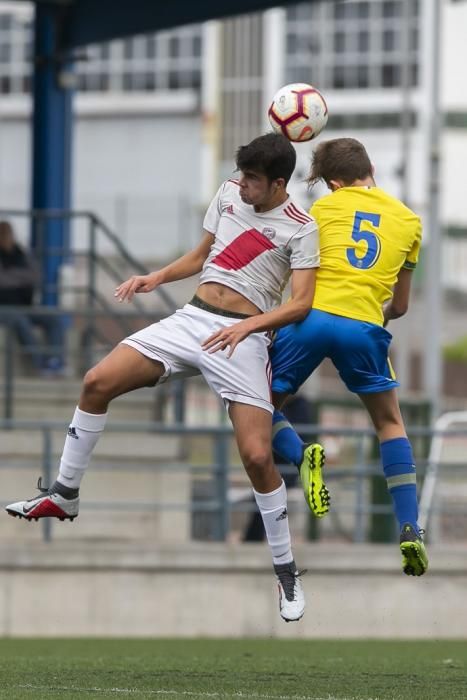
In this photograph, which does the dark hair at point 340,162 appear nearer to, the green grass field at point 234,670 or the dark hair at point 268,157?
the dark hair at point 268,157

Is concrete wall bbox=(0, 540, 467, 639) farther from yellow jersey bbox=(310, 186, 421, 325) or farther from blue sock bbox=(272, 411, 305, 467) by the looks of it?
yellow jersey bbox=(310, 186, 421, 325)

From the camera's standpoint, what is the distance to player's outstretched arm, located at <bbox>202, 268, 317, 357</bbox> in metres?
8.70

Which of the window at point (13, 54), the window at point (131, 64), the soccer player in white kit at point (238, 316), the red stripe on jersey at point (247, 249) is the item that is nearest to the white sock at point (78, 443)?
the soccer player in white kit at point (238, 316)

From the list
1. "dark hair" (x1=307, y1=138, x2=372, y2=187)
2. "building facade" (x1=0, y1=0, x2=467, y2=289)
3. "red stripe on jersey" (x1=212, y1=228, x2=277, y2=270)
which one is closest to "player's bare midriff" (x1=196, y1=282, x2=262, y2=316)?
"red stripe on jersey" (x1=212, y1=228, x2=277, y2=270)

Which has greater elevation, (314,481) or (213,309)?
(213,309)

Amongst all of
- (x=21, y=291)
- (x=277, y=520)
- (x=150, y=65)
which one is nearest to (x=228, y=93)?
(x=150, y=65)

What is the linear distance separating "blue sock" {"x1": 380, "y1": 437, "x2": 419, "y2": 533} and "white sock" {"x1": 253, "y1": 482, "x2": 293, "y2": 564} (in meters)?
0.57

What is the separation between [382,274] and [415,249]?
0.84ft

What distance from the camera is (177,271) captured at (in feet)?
30.5

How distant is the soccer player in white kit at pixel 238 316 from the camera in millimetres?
8938

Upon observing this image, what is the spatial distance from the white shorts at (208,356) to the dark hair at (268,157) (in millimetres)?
745

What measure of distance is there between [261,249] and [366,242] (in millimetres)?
517

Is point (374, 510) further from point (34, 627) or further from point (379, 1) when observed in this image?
point (379, 1)

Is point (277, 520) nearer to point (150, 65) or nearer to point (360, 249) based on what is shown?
point (360, 249)
